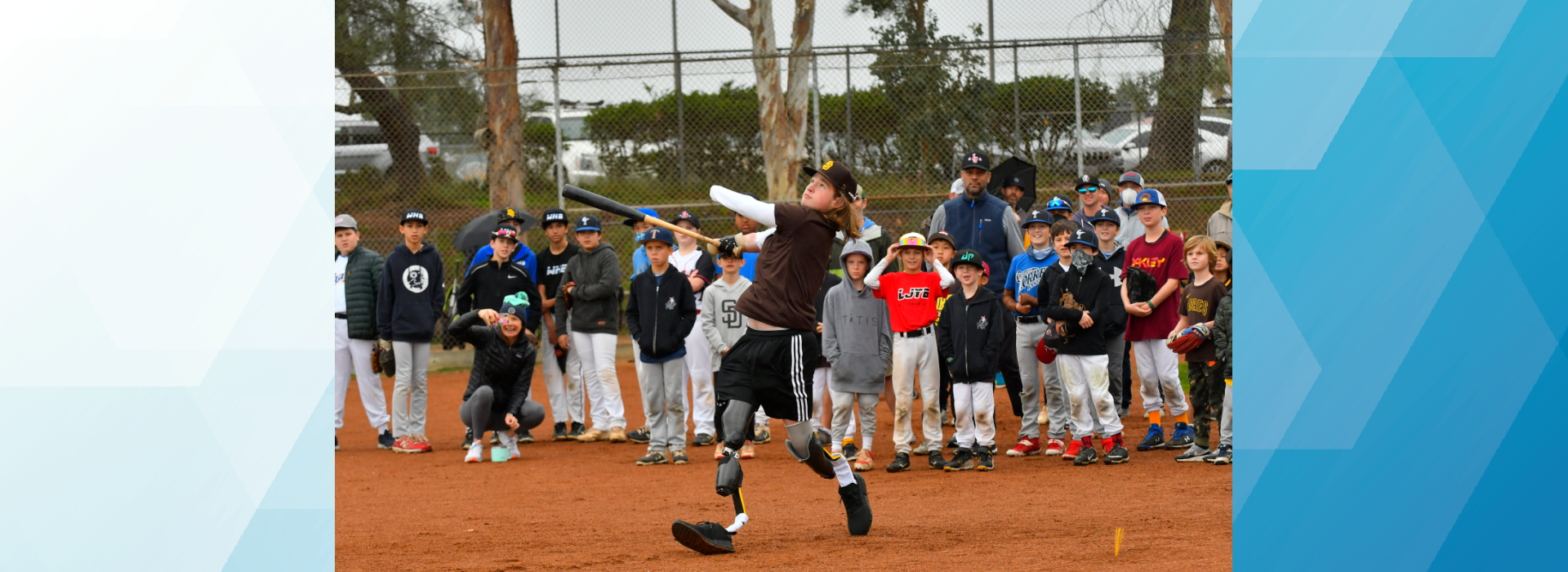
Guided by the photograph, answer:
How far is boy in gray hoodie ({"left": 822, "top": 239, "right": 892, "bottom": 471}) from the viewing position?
8.23m

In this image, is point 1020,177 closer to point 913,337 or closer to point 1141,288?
point 1141,288

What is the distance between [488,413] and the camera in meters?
9.20

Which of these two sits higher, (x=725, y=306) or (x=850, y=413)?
(x=725, y=306)

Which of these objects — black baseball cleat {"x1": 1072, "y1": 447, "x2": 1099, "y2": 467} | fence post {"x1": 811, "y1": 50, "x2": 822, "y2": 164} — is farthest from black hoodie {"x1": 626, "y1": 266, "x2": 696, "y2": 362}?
fence post {"x1": 811, "y1": 50, "x2": 822, "y2": 164}

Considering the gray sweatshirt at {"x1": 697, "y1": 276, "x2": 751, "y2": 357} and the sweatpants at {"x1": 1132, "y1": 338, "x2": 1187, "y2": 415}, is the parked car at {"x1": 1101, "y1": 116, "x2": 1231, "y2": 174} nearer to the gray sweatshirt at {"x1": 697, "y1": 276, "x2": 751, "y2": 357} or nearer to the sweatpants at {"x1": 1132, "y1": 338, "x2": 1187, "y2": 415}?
the sweatpants at {"x1": 1132, "y1": 338, "x2": 1187, "y2": 415}

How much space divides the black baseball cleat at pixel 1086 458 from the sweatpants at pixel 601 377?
387cm

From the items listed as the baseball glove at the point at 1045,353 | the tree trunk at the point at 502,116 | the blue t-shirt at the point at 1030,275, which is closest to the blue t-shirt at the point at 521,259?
the blue t-shirt at the point at 1030,275

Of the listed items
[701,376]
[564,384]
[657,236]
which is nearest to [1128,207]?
[701,376]

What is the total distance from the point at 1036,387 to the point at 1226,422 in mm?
1390

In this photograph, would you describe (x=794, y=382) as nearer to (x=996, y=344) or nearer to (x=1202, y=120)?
(x=996, y=344)

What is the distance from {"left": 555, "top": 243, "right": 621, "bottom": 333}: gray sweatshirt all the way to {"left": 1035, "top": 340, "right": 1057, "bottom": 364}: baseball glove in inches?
138

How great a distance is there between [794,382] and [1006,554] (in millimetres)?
1386

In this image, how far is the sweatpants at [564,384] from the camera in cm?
1061

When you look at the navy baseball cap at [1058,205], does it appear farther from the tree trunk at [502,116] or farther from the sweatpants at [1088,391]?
the tree trunk at [502,116]
